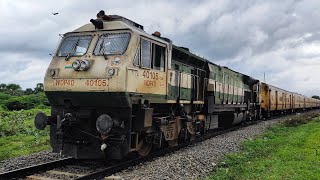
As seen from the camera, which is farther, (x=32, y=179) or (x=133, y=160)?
(x=133, y=160)

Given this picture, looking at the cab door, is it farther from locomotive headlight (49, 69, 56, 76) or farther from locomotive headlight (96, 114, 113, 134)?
locomotive headlight (49, 69, 56, 76)

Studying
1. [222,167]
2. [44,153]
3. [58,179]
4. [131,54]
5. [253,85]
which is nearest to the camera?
[58,179]

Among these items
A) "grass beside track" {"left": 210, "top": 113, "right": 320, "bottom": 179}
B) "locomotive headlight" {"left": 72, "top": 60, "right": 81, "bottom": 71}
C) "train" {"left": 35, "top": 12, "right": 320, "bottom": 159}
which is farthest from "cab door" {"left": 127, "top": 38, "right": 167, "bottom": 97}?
"grass beside track" {"left": 210, "top": 113, "right": 320, "bottom": 179}

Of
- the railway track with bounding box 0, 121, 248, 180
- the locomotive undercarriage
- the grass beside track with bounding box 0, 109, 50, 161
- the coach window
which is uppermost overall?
the coach window

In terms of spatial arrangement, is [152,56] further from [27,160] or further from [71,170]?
[27,160]

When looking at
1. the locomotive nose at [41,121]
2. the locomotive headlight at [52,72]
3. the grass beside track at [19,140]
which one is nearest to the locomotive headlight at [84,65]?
the locomotive headlight at [52,72]

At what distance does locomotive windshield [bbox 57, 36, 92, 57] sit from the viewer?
1005cm

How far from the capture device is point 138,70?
380 inches

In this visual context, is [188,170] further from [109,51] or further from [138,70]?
[109,51]

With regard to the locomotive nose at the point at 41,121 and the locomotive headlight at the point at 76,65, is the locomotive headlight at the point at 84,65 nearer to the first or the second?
the locomotive headlight at the point at 76,65

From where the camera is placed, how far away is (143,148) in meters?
10.9

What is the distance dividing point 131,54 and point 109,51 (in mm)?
661

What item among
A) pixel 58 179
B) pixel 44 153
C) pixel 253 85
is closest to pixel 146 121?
pixel 58 179

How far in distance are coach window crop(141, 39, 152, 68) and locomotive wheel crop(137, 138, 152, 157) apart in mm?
2220
